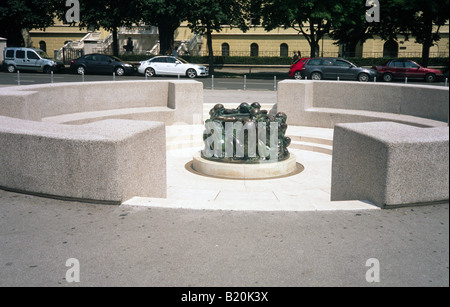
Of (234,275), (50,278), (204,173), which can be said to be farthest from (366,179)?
(204,173)

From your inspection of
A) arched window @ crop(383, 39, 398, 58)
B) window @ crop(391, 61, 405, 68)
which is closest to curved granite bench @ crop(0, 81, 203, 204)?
window @ crop(391, 61, 405, 68)

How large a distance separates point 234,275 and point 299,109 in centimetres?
1058

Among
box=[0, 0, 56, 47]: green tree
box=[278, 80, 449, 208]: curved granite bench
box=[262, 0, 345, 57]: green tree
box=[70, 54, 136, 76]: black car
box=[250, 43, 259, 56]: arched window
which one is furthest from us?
box=[250, 43, 259, 56]: arched window

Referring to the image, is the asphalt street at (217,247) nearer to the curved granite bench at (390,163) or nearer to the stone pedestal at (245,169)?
the curved granite bench at (390,163)

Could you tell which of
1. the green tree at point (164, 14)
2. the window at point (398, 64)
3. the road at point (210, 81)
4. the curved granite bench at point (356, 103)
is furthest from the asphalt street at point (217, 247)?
the green tree at point (164, 14)

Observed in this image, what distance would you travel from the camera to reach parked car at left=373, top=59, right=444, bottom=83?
31.8 m

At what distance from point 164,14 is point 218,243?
32973mm

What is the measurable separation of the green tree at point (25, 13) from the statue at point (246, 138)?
3183cm

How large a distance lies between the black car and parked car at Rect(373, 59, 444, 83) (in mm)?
17404

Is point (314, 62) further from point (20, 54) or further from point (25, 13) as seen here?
point (25, 13)

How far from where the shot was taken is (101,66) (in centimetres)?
3503

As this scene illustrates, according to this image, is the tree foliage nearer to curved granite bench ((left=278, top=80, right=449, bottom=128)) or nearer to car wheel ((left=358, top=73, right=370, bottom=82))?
car wheel ((left=358, top=73, right=370, bottom=82))

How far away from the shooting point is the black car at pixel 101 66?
114ft

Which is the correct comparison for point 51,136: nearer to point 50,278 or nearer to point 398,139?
point 50,278
